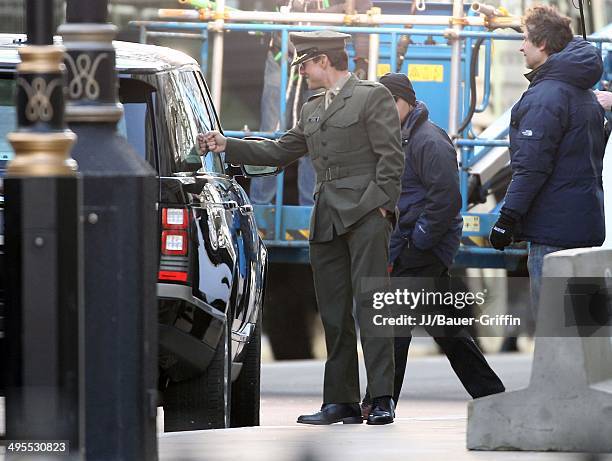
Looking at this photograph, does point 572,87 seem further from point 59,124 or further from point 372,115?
point 59,124

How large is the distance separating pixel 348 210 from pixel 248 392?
4.06 feet

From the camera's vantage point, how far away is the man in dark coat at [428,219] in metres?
9.12

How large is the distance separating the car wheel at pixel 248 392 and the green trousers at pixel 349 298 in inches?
24.6

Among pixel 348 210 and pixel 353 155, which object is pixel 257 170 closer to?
pixel 353 155

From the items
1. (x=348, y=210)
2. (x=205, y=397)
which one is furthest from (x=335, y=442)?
(x=348, y=210)

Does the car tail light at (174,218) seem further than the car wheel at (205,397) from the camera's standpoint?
No

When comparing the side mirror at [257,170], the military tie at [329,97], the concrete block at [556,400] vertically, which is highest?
the military tie at [329,97]

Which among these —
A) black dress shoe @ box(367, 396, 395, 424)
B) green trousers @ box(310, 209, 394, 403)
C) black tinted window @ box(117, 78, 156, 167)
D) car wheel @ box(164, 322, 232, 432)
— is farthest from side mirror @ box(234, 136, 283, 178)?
black tinted window @ box(117, 78, 156, 167)

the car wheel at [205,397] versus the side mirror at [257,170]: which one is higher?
the side mirror at [257,170]

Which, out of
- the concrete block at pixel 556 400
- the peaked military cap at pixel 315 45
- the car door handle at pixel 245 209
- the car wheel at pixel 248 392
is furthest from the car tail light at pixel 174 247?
the car wheel at pixel 248 392

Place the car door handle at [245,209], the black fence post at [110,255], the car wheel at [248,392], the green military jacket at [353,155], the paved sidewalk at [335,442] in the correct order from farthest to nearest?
the car wheel at [248,392] → the car door handle at [245,209] → the green military jacket at [353,155] → the paved sidewalk at [335,442] → the black fence post at [110,255]

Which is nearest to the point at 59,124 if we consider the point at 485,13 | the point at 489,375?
the point at 489,375

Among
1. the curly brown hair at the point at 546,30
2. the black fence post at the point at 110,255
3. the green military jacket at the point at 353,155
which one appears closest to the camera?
the black fence post at the point at 110,255

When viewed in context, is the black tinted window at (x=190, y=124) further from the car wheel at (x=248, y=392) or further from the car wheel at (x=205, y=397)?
the car wheel at (x=248, y=392)
